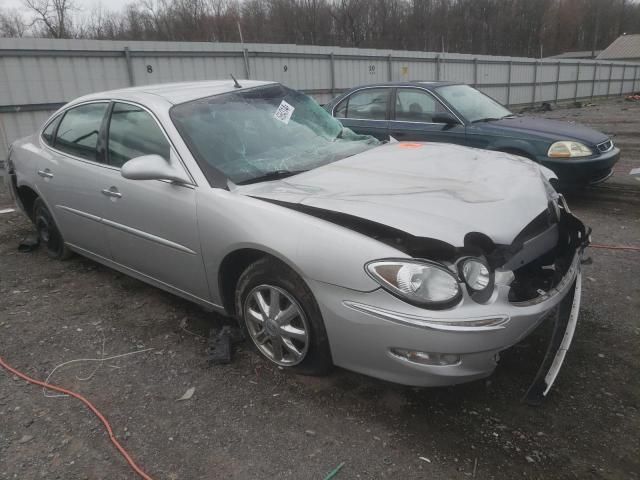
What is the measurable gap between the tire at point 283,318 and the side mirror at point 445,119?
14.1 ft

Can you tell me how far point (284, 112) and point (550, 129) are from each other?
154 inches

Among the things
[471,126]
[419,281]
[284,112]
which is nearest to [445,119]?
[471,126]

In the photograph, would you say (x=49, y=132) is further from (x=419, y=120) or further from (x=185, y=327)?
(x=419, y=120)

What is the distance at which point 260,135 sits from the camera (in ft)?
10.5

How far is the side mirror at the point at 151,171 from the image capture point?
2752mm

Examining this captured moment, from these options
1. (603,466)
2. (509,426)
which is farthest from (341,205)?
(603,466)

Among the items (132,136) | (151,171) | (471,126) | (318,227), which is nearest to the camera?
(318,227)

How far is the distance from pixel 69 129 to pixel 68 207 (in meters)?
0.67

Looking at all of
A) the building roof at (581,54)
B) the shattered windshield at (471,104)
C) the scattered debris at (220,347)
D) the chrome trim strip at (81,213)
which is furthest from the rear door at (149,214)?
the building roof at (581,54)

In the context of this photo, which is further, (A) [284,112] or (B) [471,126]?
(B) [471,126]

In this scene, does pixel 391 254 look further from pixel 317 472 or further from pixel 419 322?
pixel 317 472

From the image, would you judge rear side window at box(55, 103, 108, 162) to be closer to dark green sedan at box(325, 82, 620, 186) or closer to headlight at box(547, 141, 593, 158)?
dark green sedan at box(325, 82, 620, 186)

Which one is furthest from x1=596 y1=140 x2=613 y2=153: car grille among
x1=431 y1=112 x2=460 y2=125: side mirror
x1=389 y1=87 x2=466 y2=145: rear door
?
x1=431 y1=112 x2=460 y2=125: side mirror

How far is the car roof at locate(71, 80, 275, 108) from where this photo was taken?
325cm
